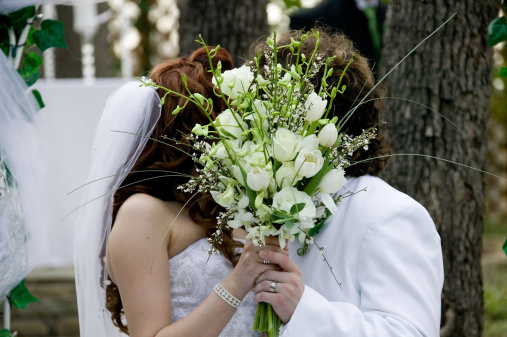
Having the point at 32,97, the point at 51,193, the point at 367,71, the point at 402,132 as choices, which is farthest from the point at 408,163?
the point at 51,193

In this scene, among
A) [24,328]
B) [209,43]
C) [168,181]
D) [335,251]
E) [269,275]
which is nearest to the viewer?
[269,275]

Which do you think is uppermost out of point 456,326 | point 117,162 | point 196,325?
point 117,162

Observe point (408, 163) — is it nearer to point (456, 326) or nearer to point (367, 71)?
point (456, 326)

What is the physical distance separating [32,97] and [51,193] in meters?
3.17

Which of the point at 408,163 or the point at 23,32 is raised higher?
the point at 23,32

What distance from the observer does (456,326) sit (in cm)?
371

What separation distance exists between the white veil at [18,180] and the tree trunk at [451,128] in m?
1.96

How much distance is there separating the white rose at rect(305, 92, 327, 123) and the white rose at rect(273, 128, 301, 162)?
87mm

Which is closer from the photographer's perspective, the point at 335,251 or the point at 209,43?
the point at 335,251

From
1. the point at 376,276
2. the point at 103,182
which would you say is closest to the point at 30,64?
the point at 103,182

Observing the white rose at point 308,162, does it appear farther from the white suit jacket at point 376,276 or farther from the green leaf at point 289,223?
the white suit jacket at point 376,276

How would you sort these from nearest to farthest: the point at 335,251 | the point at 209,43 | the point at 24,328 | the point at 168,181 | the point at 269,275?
1. the point at 269,275
2. the point at 335,251
3. the point at 168,181
4. the point at 209,43
5. the point at 24,328

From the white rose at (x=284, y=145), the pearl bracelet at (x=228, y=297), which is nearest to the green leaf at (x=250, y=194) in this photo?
the white rose at (x=284, y=145)

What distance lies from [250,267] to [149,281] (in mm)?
405
